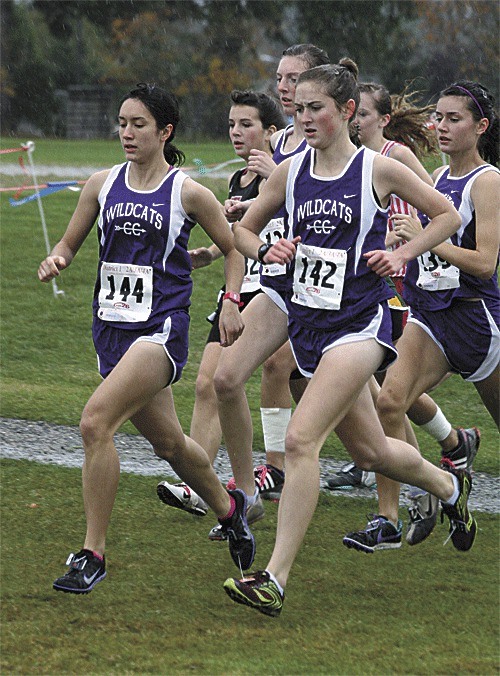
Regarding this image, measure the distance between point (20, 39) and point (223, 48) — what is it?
7.99m

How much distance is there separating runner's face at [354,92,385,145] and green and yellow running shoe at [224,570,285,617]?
2993mm

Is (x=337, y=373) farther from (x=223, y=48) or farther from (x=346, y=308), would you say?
(x=223, y=48)

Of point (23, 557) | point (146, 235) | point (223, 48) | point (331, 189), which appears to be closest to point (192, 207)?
point (146, 235)

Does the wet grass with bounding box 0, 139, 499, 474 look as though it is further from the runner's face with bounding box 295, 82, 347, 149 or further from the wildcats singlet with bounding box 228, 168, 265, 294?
the runner's face with bounding box 295, 82, 347, 149

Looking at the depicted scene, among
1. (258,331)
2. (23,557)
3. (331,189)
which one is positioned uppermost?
(331,189)

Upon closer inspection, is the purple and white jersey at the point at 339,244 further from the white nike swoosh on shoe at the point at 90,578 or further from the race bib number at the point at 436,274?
the white nike swoosh on shoe at the point at 90,578

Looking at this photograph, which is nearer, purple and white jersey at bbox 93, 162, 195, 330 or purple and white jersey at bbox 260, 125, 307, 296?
purple and white jersey at bbox 93, 162, 195, 330

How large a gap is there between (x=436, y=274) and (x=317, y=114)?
4.04 ft

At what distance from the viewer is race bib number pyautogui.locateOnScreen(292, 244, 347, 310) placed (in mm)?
5121

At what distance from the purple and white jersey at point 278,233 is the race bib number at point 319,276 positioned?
660 millimetres

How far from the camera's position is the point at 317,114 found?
5188 mm

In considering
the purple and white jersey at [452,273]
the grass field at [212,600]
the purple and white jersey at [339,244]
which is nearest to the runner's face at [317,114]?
the purple and white jersey at [339,244]

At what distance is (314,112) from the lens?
5188 mm

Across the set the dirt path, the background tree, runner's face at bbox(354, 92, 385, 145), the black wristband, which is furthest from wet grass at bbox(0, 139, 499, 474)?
the background tree
